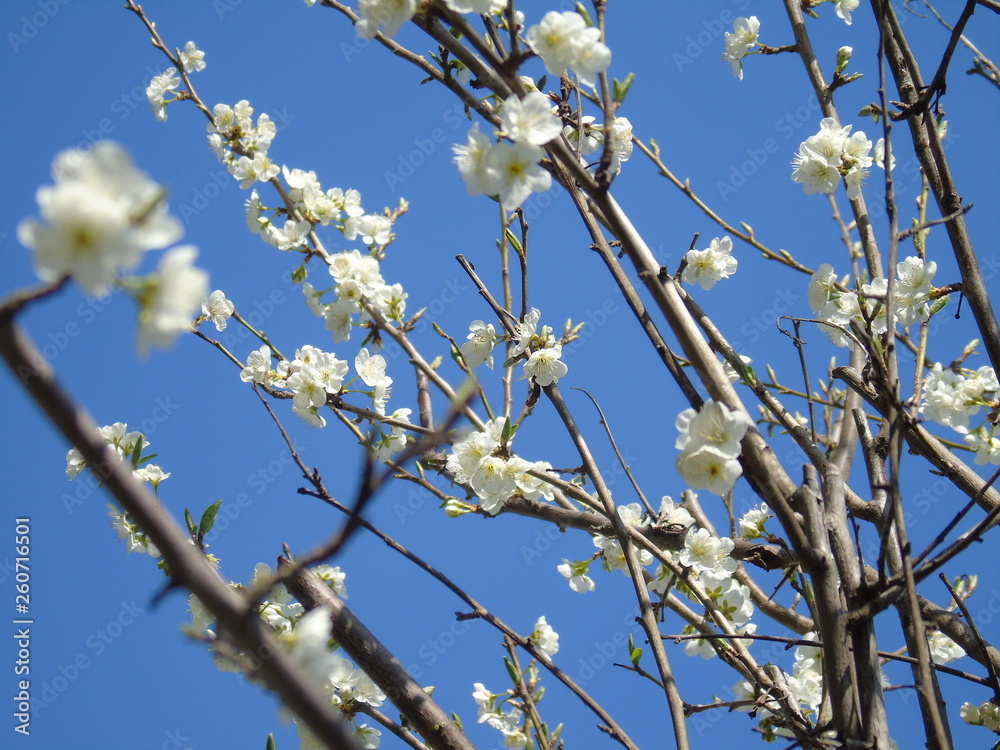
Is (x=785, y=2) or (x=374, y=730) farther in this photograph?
(x=785, y=2)

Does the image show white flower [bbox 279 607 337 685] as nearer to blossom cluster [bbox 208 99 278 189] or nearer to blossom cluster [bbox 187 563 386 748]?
blossom cluster [bbox 187 563 386 748]

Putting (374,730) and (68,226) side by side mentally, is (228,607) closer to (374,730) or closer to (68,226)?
A: (68,226)

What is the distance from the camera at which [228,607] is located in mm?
584

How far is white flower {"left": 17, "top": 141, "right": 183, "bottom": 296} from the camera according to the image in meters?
0.60

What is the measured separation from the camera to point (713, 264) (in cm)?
213

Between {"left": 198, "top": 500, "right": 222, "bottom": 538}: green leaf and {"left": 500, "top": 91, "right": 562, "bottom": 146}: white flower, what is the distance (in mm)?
1196

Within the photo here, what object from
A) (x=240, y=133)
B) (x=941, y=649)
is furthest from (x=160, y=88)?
(x=941, y=649)

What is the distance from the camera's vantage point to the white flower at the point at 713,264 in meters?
2.13

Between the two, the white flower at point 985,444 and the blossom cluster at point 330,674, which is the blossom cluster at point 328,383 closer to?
the blossom cluster at point 330,674

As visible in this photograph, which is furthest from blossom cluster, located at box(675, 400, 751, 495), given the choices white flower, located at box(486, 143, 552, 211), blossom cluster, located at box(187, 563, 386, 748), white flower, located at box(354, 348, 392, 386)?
white flower, located at box(354, 348, 392, 386)

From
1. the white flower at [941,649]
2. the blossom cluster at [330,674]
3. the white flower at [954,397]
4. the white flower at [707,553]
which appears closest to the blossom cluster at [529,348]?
the white flower at [707,553]

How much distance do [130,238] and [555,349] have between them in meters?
1.41

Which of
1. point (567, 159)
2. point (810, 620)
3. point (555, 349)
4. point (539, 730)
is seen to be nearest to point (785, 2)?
point (555, 349)

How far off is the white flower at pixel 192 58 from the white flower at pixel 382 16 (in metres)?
2.06
